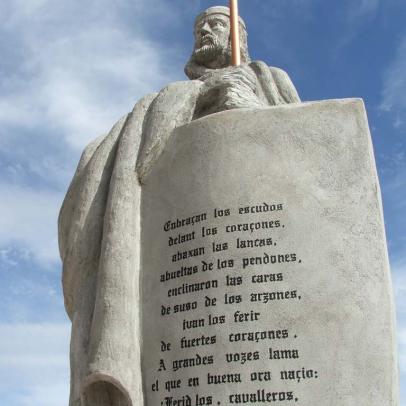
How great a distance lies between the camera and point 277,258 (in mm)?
3994

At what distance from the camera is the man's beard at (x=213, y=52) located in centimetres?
627

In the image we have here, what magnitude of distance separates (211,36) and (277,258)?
9.91ft

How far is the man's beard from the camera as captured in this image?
6.27 meters

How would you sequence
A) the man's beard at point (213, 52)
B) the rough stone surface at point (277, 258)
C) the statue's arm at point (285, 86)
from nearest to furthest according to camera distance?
the rough stone surface at point (277, 258) < the statue's arm at point (285, 86) < the man's beard at point (213, 52)

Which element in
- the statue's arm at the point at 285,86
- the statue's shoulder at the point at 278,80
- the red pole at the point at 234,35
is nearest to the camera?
the statue's shoulder at the point at 278,80

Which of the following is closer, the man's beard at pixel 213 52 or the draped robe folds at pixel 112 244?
the draped robe folds at pixel 112 244

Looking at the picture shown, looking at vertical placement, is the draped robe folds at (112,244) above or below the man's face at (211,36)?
below

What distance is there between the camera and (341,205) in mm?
4109

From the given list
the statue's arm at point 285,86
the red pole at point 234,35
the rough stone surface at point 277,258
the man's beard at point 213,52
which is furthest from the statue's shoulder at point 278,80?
the rough stone surface at point 277,258

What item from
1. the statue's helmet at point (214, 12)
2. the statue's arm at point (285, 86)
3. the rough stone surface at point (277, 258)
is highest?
the statue's helmet at point (214, 12)

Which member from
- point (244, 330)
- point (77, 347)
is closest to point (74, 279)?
point (77, 347)

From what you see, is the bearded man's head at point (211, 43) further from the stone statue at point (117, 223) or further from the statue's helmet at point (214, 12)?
the stone statue at point (117, 223)

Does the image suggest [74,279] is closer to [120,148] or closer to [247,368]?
[120,148]

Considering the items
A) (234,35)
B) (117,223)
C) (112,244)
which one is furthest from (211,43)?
(112,244)
